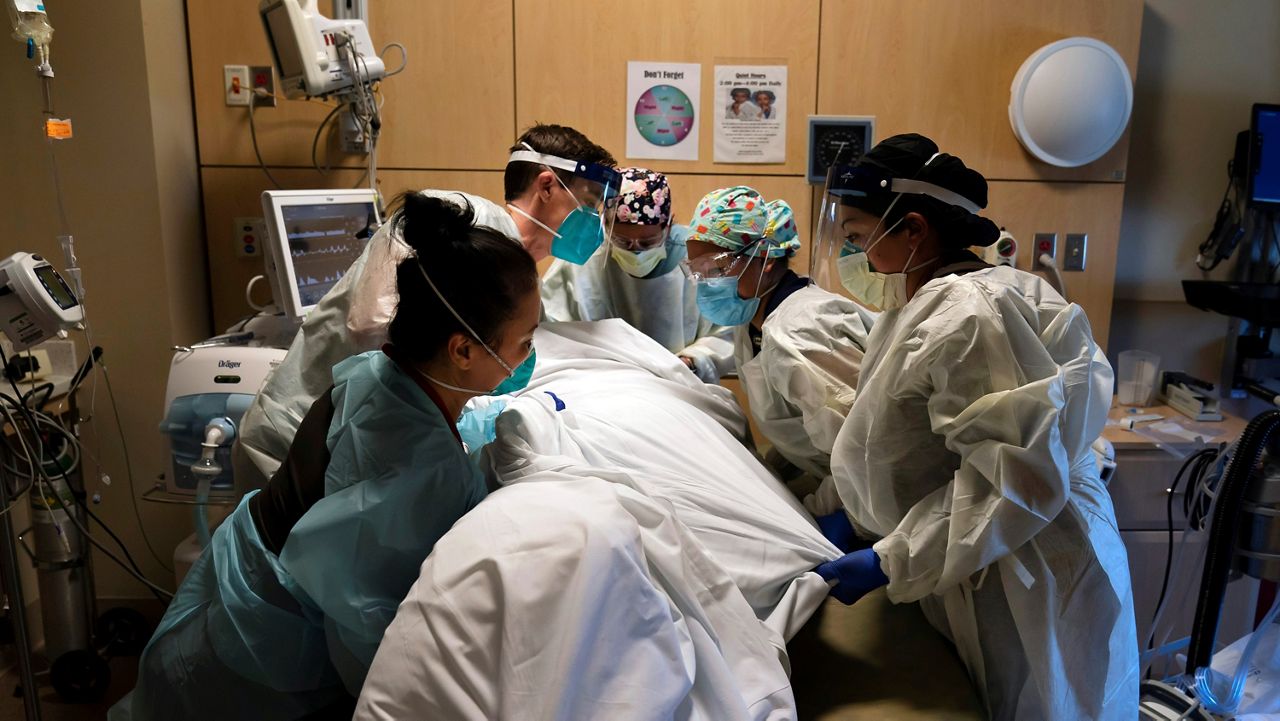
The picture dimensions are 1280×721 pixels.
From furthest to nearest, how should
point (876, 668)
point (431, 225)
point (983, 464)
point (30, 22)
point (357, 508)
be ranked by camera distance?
point (30, 22), point (876, 668), point (983, 464), point (431, 225), point (357, 508)

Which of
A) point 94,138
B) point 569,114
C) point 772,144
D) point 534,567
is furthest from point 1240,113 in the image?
point 94,138

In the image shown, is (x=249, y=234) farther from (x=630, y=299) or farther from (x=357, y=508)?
(x=357, y=508)

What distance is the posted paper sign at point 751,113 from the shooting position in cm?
277

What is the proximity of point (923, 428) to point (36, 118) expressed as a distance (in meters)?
2.46

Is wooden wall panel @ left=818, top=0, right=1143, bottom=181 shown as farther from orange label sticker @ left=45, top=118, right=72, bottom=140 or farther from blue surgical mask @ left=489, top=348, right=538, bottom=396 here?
orange label sticker @ left=45, top=118, right=72, bottom=140

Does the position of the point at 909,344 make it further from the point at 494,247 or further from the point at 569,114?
the point at 569,114

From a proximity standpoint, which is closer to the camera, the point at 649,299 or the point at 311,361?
the point at 311,361

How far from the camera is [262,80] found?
2.67m

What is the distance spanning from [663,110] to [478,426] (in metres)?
1.60

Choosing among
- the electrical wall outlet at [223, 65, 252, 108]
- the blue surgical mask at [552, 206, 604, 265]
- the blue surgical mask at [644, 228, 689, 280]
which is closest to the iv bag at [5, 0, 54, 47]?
the electrical wall outlet at [223, 65, 252, 108]

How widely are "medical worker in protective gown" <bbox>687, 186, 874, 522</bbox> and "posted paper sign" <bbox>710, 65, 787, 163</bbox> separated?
2.45ft

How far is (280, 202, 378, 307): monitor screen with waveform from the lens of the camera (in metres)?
2.28

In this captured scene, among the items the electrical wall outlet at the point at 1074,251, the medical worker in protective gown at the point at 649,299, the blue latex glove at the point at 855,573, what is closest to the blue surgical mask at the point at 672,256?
the medical worker in protective gown at the point at 649,299

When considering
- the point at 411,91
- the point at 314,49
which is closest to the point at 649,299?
the point at 411,91
